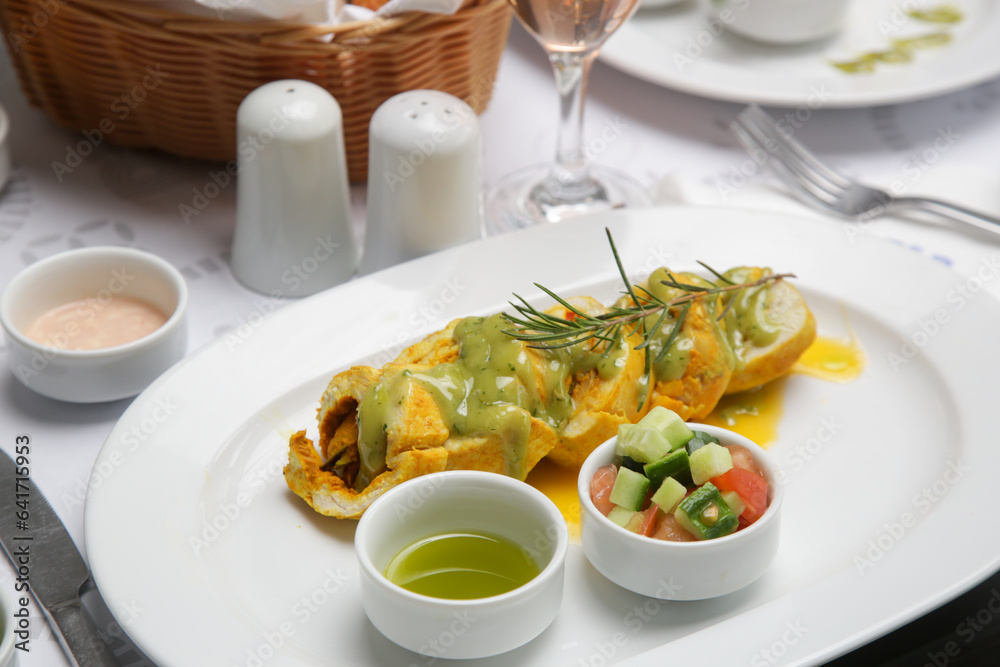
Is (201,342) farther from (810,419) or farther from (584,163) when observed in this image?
(810,419)

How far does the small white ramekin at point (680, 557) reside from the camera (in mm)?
1691

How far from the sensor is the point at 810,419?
2.25 meters

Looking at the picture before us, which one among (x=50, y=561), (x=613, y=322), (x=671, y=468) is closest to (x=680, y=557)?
(x=671, y=468)

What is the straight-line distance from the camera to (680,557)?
1.69m

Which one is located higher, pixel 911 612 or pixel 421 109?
pixel 421 109

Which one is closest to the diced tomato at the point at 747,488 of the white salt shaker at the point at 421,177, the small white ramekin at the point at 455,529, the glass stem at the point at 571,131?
the small white ramekin at the point at 455,529

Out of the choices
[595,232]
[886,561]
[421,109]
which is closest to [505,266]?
[595,232]

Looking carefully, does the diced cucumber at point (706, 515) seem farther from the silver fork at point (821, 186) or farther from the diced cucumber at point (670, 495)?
the silver fork at point (821, 186)

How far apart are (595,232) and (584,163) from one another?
1.44 feet

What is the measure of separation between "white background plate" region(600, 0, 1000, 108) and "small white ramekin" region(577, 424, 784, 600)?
171 cm

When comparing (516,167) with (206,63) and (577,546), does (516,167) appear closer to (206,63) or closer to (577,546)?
(206,63)

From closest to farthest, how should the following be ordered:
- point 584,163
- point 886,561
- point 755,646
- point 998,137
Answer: point 755,646, point 886,561, point 584,163, point 998,137

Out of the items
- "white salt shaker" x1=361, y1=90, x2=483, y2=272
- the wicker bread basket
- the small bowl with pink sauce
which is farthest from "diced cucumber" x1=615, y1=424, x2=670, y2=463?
the wicker bread basket

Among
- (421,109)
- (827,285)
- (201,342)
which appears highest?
(421,109)
